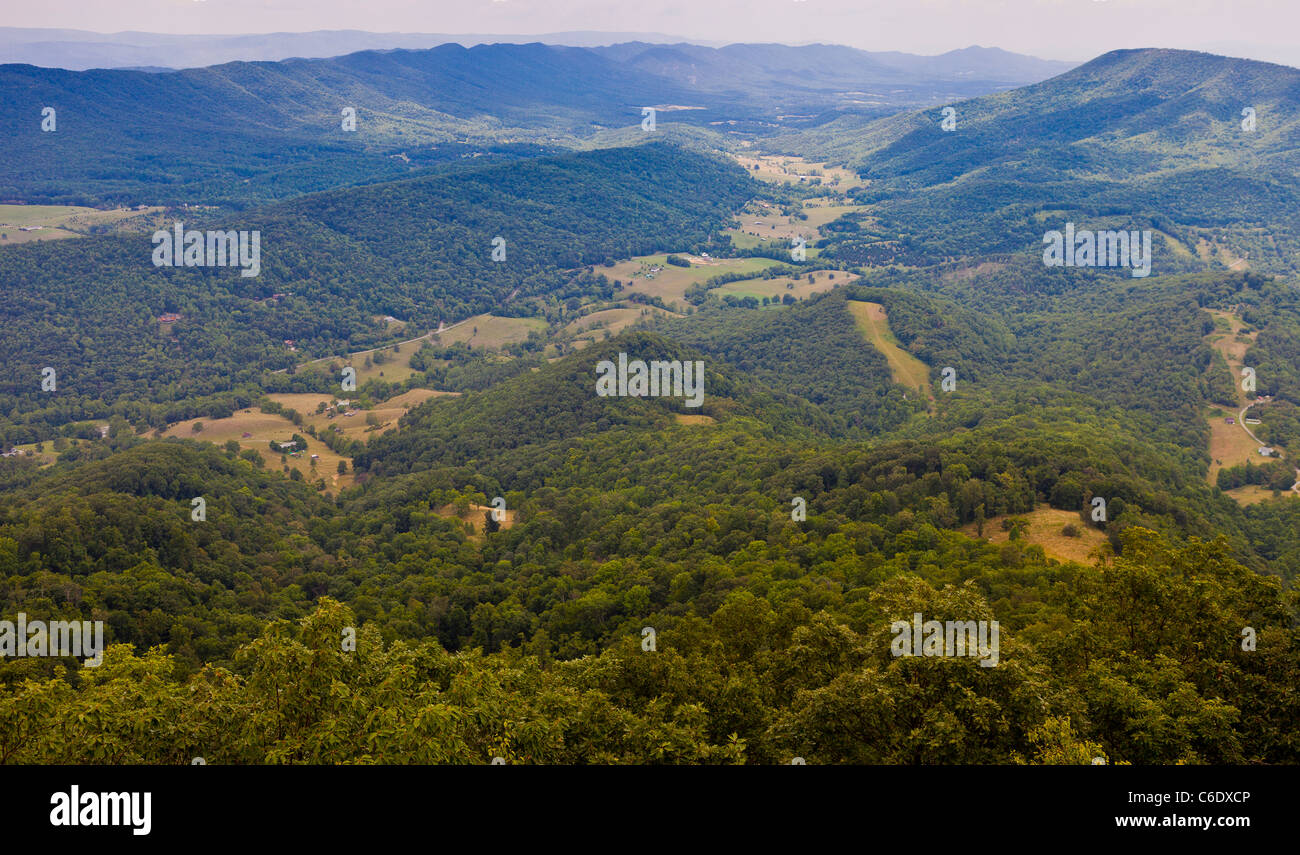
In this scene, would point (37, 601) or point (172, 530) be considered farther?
point (172, 530)

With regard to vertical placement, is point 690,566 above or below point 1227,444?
below

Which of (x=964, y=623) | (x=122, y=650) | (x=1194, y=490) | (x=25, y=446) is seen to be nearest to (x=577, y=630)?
(x=122, y=650)

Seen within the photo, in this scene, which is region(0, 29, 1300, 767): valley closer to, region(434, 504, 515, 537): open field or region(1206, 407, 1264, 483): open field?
region(434, 504, 515, 537): open field

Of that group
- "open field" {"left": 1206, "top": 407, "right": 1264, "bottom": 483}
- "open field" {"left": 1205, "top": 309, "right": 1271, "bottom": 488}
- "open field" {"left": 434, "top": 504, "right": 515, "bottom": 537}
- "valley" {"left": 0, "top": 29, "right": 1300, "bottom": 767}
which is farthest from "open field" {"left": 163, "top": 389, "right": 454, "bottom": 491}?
"open field" {"left": 1205, "top": 309, "right": 1271, "bottom": 488}

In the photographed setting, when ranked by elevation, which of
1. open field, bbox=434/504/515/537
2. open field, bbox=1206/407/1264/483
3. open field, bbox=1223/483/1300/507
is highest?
open field, bbox=1206/407/1264/483

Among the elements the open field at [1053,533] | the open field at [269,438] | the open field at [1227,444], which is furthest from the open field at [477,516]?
the open field at [1227,444]

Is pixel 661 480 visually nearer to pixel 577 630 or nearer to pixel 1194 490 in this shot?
pixel 577 630

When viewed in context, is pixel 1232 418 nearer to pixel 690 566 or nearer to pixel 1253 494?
pixel 1253 494

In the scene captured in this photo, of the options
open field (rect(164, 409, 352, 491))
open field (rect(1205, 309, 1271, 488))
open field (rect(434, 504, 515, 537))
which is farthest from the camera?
open field (rect(164, 409, 352, 491))

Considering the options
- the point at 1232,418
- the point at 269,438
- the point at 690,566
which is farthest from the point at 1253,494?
the point at 269,438
